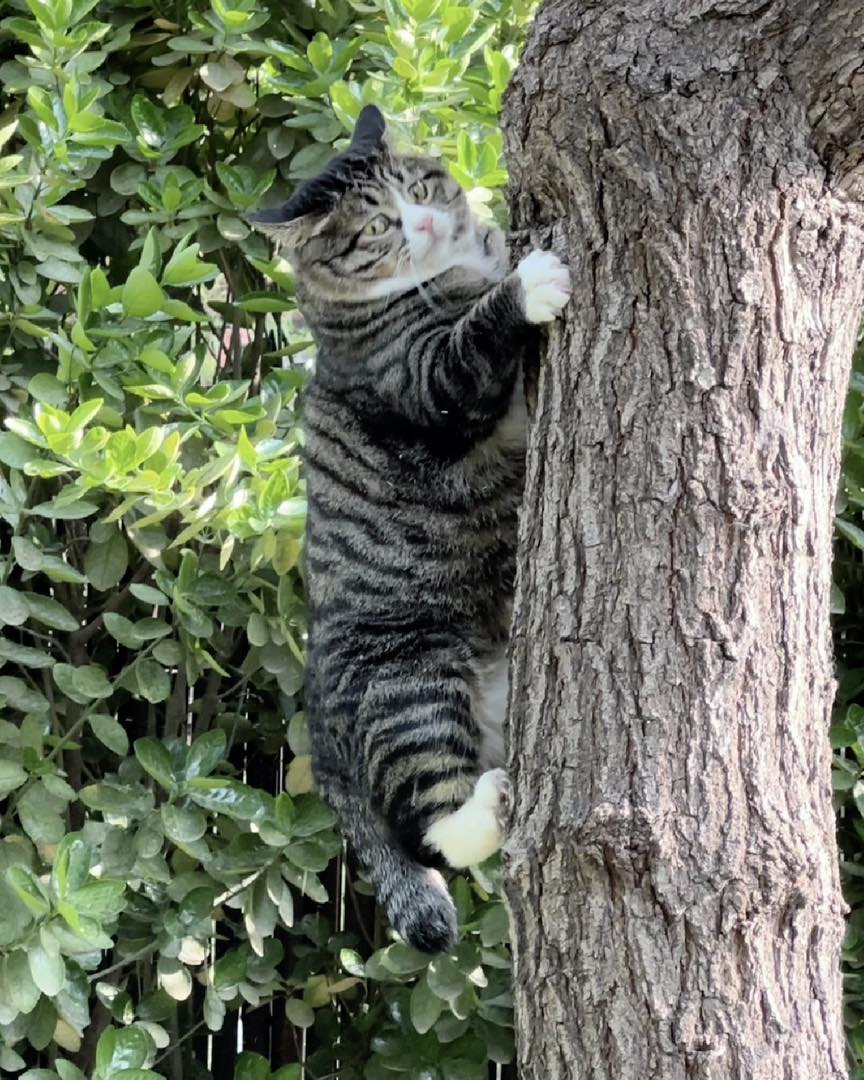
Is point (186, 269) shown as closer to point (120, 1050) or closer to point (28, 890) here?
point (28, 890)

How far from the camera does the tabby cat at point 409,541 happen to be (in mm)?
1778

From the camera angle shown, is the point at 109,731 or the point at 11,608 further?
the point at 109,731

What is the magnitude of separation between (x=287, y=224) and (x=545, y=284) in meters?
0.76

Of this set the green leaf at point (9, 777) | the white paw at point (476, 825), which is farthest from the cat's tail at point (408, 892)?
the green leaf at point (9, 777)

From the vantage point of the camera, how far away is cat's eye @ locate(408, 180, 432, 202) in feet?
7.23

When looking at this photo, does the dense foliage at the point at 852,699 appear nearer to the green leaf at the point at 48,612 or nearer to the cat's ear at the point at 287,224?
the cat's ear at the point at 287,224

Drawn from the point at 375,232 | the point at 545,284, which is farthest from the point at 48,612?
the point at 545,284

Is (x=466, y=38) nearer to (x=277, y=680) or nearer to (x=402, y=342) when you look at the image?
(x=402, y=342)

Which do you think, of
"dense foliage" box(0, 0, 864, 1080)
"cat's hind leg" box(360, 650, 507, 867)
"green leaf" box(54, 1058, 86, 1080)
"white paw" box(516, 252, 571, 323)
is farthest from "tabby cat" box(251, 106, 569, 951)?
"green leaf" box(54, 1058, 86, 1080)

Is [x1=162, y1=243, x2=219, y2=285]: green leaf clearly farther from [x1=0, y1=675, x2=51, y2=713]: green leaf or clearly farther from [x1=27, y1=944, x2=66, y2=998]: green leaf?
[x1=27, y1=944, x2=66, y2=998]: green leaf

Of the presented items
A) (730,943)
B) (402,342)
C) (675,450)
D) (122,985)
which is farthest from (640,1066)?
(122,985)

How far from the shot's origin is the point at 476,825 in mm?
1638

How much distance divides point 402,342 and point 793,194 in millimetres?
811

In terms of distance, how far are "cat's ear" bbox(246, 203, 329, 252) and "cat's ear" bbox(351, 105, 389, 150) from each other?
0.49ft
